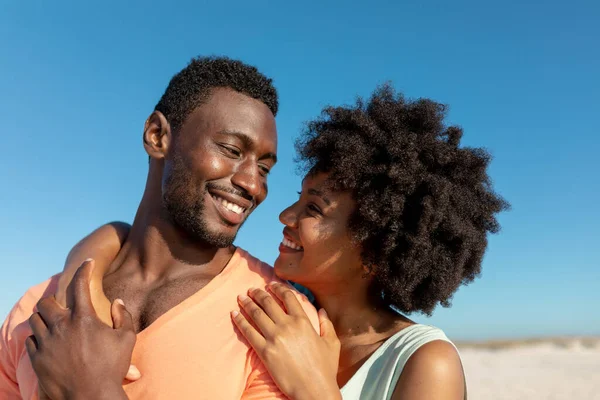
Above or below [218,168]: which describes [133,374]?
below

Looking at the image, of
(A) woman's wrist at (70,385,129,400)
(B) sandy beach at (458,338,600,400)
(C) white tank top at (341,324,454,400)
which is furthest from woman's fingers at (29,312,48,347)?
(B) sandy beach at (458,338,600,400)

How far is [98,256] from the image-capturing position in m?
3.54

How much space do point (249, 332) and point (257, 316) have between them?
0.11 meters

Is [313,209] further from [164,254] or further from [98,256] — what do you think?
[98,256]

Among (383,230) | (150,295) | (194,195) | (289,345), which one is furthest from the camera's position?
(383,230)

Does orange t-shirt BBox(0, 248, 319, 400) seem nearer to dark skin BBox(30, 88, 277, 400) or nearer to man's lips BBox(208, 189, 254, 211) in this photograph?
dark skin BBox(30, 88, 277, 400)

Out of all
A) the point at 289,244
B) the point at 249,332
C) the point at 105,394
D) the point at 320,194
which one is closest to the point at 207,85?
the point at 320,194

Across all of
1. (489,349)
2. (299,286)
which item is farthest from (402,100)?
(489,349)

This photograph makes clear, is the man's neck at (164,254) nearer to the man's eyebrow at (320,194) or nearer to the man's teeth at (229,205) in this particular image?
the man's teeth at (229,205)

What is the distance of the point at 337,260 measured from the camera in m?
4.01

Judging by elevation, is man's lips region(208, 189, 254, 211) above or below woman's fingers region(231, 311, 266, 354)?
above

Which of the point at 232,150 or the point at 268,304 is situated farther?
the point at 232,150

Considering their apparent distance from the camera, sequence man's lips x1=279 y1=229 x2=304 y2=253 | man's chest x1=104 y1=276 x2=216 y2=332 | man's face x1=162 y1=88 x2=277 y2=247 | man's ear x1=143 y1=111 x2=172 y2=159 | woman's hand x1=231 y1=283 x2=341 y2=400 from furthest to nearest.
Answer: man's lips x1=279 y1=229 x2=304 y2=253 < man's ear x1=143 y1=111 x2=172 y2=159 < man's face x1=162 y1=88 x2=277 y2=247 < man's chest x1=104 y1=276 x2=216 y2=332 < woman's hand x1=231 y1=283 x2=341 y2=400

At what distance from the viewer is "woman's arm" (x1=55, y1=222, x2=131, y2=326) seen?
10.2 ft
